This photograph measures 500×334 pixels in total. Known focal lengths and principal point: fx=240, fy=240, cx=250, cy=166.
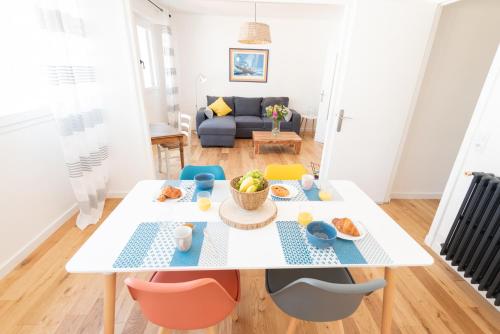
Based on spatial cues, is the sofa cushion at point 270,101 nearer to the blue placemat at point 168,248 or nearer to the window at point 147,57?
the window at point 147,57

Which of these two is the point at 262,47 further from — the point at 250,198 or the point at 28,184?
the point at 250,198

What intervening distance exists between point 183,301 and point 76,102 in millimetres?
2056

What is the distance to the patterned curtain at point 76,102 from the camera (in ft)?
6.16

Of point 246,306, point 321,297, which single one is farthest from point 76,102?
point 321,297

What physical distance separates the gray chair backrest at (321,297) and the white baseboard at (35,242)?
6.66 ft

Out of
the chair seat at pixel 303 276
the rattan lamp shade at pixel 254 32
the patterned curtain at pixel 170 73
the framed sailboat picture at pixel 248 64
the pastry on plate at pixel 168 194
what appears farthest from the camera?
the framed sailboat picture at pixel 248 64

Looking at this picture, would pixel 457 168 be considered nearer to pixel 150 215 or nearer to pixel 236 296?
pixel 236 296

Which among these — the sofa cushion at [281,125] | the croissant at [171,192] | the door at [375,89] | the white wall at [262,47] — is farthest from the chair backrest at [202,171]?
the white wall at [262,47]

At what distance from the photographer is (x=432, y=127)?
270 cm

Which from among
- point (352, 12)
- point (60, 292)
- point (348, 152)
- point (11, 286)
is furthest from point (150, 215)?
point (352, 12)

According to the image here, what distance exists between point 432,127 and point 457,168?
946mm

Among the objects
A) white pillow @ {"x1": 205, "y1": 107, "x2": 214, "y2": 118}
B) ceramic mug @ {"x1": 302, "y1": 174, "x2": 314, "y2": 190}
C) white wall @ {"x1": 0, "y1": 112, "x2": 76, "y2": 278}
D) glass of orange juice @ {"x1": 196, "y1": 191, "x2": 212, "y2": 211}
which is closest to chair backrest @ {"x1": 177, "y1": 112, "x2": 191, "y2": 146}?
white wall @ {"x1": 0, "y1": 112, "x2": 76, "y2": 278}

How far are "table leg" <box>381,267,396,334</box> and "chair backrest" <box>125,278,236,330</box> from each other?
75 cm

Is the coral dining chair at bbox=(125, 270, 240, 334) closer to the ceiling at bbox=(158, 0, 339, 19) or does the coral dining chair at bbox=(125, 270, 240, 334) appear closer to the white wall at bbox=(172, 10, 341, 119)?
the ceiling at bbox=(158, 0, 339, 19)
